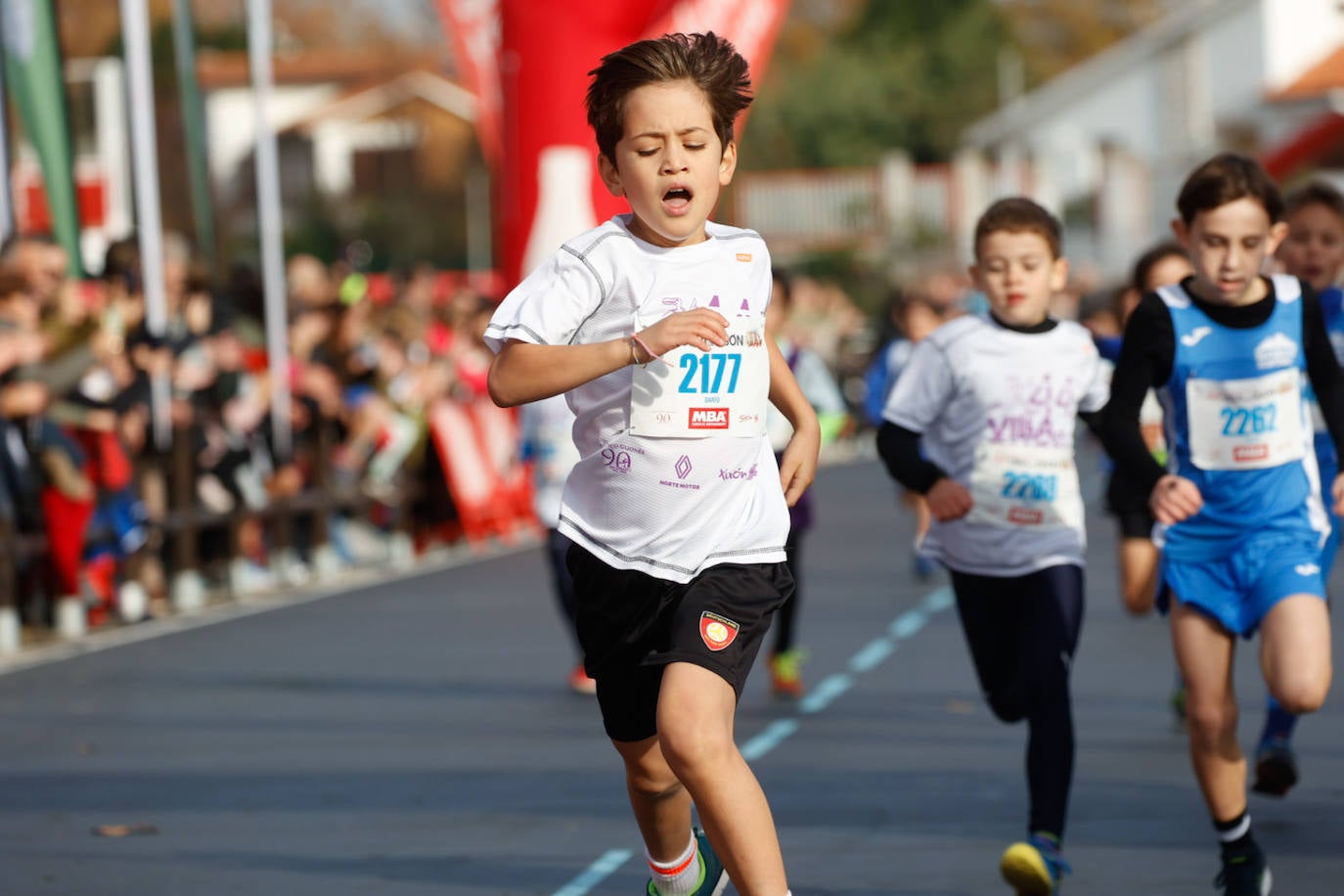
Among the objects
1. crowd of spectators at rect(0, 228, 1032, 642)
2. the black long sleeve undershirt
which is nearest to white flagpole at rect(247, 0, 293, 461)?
crowd of spectators at rect(0, 228, 1032, 642)

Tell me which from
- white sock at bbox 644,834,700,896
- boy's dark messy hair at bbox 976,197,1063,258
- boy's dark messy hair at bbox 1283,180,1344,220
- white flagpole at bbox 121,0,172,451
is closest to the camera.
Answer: white sock at bbox 644,834,700,896

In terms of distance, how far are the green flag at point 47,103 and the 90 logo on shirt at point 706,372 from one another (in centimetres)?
1026

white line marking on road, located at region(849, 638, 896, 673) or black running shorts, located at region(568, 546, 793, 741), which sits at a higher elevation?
black running shorts, located at region(568, 546, 793, 741)

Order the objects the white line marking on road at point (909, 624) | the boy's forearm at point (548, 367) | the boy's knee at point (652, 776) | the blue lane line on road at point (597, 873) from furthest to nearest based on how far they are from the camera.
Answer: the white line marking on road at point (909, 624)
the blue lane line on road at point (597, 873)
the boy's knee at point (652, 776)
the boy's forearm at point (548, 367)

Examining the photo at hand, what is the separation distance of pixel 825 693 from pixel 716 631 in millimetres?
5671

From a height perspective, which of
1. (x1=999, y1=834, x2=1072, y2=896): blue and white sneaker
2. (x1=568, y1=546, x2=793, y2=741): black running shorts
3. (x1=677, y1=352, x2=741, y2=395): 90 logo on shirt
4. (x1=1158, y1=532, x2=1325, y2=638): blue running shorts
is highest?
(x1=677, y1=352, x2=741, y2=395): 90 logo on shirt

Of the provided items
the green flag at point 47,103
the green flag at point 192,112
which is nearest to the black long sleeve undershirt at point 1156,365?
the green flag at point 47,103

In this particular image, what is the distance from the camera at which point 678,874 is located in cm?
543

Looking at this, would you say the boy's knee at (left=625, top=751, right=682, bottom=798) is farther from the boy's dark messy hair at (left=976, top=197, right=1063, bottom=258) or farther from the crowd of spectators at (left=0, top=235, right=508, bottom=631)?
the crowd of spectators at (left=0, top=235, right=508, bottom=631)

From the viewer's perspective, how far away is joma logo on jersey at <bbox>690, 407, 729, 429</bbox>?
5090 mm

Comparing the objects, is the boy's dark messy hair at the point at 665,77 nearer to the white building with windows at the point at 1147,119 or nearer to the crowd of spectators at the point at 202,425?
the crowd of spectators at the point at 202,425

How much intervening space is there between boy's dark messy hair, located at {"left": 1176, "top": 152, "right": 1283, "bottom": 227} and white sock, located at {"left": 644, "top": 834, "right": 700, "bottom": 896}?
2147 mm

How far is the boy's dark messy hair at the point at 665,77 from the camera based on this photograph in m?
5.09

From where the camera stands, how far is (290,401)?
1648 centimetres
